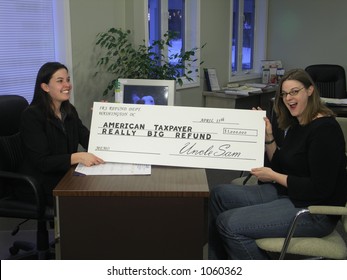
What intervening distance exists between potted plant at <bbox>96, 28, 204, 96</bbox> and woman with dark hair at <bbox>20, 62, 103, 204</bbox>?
4.22ft

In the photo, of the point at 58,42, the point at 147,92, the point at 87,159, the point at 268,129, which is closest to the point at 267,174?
the point at 268,129

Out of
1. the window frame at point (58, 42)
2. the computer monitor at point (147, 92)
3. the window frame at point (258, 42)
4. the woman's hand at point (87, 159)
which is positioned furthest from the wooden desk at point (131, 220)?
the window frame at point (258, 42)

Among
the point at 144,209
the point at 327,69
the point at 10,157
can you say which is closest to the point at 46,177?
the point at 10,157

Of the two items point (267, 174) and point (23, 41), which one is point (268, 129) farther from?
point (23, 41)

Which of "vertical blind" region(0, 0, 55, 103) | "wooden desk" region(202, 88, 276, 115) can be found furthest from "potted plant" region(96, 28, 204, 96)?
"wooden desk" region(202, 88, 276, 115)

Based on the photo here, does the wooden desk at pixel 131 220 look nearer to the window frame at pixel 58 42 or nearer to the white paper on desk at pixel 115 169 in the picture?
the white paper on desk at pixel 115 169

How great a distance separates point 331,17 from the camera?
19.3 ft

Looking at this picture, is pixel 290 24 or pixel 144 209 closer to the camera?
pixel 144 209

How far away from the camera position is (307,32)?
20.1 ft

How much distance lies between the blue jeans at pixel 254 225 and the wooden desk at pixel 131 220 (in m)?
0.24

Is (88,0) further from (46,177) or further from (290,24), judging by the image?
(290,24)

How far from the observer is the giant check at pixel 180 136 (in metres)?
1.92

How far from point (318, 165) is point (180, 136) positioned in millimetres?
612

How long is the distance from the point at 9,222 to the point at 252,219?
202 cm
